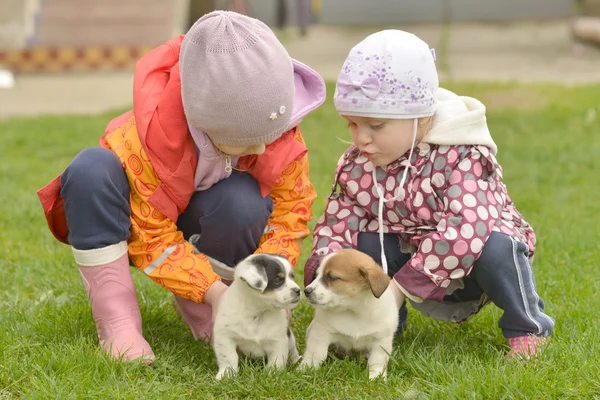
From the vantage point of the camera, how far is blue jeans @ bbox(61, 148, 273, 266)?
A: 2.96 meters

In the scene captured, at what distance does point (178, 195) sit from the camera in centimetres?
305

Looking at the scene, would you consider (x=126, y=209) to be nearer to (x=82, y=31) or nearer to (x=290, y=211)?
(x=290, y=211)

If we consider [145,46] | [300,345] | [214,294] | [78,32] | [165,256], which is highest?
[165,256]

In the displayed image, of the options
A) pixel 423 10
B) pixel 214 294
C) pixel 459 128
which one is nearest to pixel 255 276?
pixel 214 294

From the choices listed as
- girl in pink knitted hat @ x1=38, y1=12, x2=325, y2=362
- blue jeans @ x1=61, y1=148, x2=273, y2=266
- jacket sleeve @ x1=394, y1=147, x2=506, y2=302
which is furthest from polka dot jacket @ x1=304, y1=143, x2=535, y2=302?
blue jeans @ x1=61, y1=148, x2=273, y2=266

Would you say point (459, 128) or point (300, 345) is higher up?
point (459, 128)

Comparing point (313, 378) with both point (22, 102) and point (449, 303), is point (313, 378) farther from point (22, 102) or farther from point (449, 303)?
point (22, 102)

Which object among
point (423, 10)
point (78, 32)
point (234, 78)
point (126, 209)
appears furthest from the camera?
point (423, 10)

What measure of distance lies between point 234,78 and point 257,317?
0.83m

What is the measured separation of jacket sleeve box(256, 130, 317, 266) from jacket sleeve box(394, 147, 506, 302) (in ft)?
1.42

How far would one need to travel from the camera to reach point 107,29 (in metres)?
12.7

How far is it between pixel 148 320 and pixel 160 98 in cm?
95

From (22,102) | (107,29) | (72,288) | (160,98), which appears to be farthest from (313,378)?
(107,29)

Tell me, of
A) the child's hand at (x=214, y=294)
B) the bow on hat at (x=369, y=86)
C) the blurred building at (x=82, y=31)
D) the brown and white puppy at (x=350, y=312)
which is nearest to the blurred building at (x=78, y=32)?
the blurred building at (x=82, y=31)
